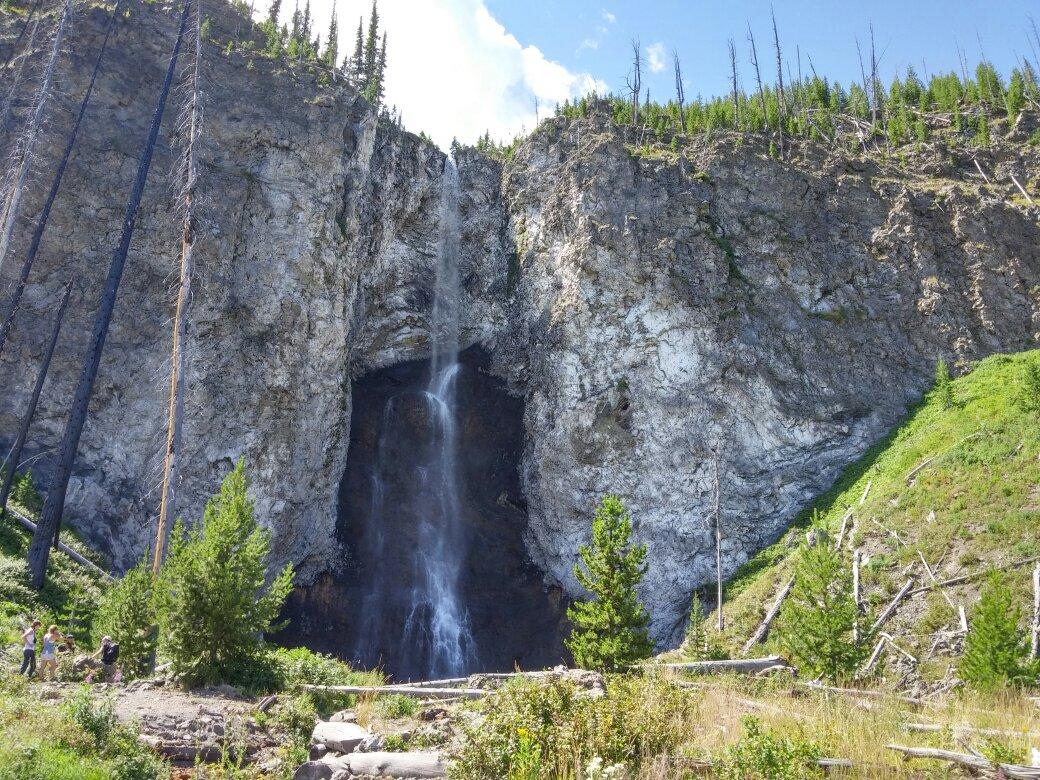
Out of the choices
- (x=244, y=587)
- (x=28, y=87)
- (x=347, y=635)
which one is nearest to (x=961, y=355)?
(x=347, y=635)

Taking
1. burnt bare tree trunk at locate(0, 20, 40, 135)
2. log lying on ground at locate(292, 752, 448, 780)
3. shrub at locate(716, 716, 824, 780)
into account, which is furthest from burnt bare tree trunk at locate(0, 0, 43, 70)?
shrub at locate(716, 716, 824, 780)

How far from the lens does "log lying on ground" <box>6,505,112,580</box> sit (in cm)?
2491

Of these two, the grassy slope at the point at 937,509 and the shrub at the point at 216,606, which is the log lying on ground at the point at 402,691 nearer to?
the shrub at the point at 216,606

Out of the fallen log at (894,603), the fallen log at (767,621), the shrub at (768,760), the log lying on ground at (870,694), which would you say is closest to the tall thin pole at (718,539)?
the fallen log at (767,621)

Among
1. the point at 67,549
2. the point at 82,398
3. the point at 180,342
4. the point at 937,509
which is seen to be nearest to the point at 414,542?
the point at 67,549

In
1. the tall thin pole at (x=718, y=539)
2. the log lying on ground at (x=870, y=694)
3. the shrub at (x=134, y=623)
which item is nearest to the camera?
the log lying on ground at (x=870, y=694)

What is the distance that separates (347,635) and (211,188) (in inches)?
1007

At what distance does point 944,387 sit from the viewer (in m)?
35.2

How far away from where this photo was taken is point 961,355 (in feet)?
129

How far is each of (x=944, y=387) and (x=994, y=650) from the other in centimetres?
2308

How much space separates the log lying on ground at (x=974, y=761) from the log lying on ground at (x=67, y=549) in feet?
86.4

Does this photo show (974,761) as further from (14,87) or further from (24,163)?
(14,87)

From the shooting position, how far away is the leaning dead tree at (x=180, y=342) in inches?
669

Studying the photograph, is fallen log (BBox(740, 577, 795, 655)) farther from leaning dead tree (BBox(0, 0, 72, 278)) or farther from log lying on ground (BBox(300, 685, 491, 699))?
leaning dead tree (BBox(0, 0, 72, 278))
